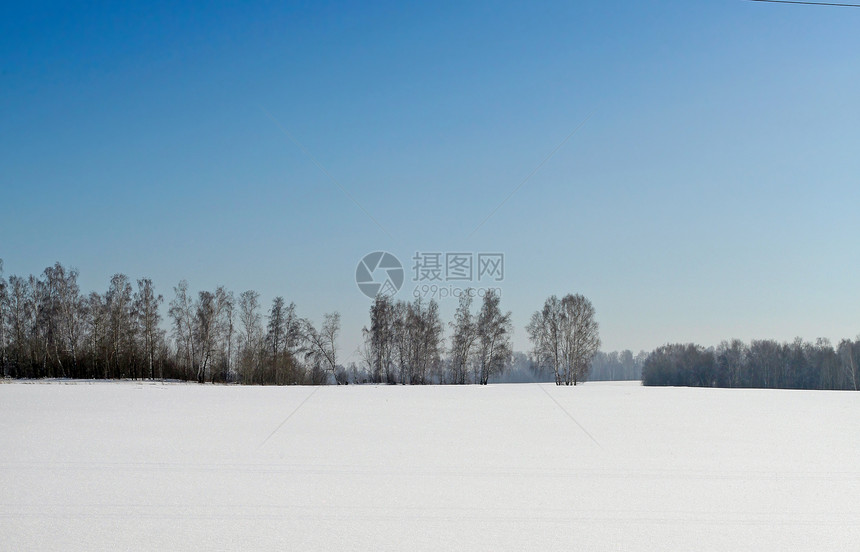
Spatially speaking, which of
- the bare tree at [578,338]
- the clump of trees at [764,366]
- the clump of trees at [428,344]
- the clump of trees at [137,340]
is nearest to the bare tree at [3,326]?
the clump of trees at [137,340]

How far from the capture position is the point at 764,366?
74.7 m

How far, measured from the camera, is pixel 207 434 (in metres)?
11.6

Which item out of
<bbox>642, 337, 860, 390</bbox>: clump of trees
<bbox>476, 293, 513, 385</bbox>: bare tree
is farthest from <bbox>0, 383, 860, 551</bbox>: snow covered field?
<bbox>642, 337, 860, 390</bbox>: clump of trees

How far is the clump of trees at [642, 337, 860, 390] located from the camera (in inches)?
2724

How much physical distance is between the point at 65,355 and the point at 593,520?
5069cm

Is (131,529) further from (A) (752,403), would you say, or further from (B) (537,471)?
(A) (752,403)

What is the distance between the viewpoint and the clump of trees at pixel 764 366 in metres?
69.2

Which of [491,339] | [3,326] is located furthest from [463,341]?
[3,326]

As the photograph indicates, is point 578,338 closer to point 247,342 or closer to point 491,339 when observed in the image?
point 491,339

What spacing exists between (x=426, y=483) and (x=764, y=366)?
79.1 metres

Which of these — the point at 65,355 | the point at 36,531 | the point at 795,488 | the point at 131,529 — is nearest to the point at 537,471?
the point at 795,488

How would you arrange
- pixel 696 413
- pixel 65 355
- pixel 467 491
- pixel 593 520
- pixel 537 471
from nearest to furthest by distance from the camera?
pixel 593 520 < pixel 467 491 < pixel 537 471 < pixel 696 413 < pixel 65 355

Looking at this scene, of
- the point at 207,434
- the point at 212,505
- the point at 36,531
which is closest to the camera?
the point at 36,531

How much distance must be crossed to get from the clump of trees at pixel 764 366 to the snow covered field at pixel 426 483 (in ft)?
212
